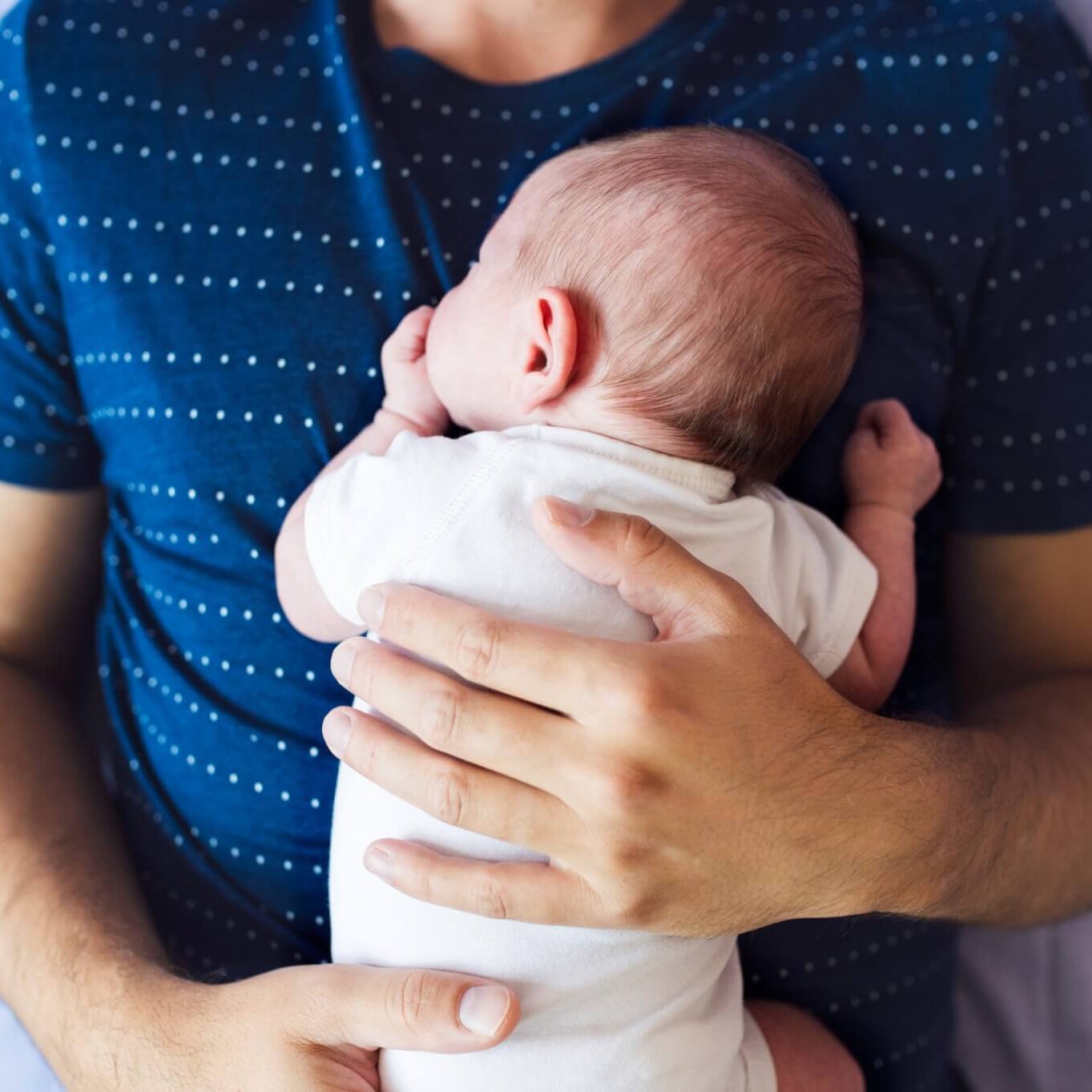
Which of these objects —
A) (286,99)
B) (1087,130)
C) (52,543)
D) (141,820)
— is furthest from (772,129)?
(141,820)

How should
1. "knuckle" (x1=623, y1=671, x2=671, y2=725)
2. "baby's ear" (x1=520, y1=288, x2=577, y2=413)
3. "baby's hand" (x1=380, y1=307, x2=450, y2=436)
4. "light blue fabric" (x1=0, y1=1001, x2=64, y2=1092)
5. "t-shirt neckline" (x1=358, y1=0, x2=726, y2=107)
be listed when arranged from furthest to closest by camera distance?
"light blue fabric" (x1=0, y1=1001, x2=64, y2=1092) → "t-shirt neckline" (x1=358, y1=0, x2=726, y2=107) → "baby's hand" (x1=380, y1=307, x2=450, y2=436) → "baby's ear" (x1=520, y1=288, x2=577, y2=413) → "knuckle" (x1=623, y1=671, x2=671, y2=725)

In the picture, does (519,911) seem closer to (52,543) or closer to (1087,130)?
(52,543)

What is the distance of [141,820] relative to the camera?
44.8 inches

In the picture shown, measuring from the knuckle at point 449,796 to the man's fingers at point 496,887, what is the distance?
0.04m

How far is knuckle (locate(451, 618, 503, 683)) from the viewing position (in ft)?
2.40

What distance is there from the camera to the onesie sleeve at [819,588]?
2.96 ft

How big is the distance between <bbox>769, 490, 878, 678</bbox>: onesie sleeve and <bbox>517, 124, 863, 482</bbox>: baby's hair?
0.30 ft

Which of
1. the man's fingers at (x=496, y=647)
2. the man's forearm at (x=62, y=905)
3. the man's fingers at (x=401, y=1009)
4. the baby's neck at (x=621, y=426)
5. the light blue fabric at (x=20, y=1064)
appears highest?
the baby's neck at (x=621, y=426)

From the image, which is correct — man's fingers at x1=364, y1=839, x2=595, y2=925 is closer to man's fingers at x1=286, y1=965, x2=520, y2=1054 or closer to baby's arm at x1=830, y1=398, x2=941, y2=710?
man's fingers at x1=286, y1=965, x2=520, y2=1054

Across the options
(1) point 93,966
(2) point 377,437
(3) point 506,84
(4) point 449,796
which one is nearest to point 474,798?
(4) point 449,796

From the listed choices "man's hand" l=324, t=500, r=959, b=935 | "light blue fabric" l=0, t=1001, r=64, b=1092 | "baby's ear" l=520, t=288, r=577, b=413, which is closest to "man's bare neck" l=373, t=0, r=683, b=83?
"baby's ear" l=520, t=288, r=577, b=413

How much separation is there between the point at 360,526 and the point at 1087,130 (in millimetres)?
873

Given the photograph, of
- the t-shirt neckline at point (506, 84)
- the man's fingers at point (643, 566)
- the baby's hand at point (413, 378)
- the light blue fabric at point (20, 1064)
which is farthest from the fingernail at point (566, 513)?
the light blue fabric at point (20, 1064)

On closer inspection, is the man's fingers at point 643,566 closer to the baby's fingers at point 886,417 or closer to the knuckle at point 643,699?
the knuckle at point 643,699
